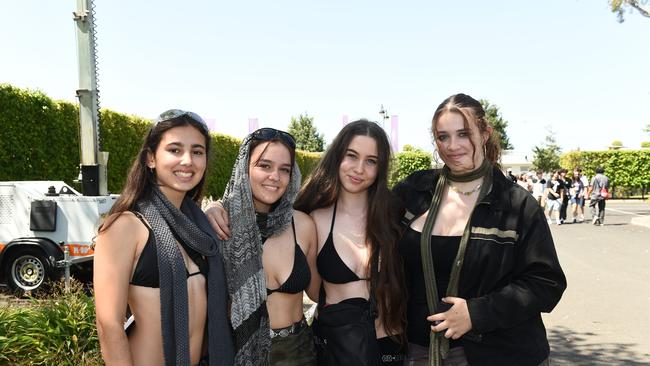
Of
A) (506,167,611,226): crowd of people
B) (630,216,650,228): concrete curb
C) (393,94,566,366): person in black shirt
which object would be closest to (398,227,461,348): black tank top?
(393,94,566,366): person in black shirt

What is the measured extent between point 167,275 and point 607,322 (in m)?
6.08

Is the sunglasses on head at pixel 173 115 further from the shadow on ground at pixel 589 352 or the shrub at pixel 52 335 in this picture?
the shadow on ground at pixel 589 352

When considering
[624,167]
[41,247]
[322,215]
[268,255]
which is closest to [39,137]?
[41,247]

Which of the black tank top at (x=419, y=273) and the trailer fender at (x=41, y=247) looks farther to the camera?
the trailer fender at (x=41, y=247)

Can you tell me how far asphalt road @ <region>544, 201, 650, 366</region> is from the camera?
16.8 ft

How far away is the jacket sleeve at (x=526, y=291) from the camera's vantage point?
220cm

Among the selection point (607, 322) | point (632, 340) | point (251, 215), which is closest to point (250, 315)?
point (251, 215)

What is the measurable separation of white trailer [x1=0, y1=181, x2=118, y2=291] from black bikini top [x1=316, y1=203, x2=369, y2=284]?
4.96 m

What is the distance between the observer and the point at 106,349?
1844 mm

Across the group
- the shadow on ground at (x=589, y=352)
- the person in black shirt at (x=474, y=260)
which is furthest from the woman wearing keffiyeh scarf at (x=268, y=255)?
the shadow on ground at (x=589, y=352)

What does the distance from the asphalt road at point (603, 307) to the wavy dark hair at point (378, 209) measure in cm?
318

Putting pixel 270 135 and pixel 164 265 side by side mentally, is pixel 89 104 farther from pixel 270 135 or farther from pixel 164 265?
pixel 164 265

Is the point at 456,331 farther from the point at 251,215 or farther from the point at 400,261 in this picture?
the point at 251,215

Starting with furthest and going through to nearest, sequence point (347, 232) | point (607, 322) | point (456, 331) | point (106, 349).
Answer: point (607, 322) → point (347, 232) → point (456, 331) → point (106, 349)
